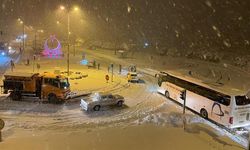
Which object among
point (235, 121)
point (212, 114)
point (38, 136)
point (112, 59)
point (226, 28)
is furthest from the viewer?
point (226, 28)

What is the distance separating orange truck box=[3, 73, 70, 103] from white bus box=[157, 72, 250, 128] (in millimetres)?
9100

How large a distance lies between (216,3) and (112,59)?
32391 millimetres

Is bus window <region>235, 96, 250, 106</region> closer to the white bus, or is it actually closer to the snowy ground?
the white bus

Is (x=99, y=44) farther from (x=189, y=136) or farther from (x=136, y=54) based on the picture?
(x=189, y=136)

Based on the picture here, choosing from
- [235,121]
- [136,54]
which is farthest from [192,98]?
[136,54]

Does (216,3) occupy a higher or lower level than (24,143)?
higher

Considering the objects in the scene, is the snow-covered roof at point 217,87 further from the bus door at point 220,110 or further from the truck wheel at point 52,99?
the truck wheel at point 52,99

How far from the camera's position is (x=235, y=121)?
2008 centimetres

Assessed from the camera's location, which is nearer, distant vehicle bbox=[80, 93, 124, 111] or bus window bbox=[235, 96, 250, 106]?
bus window bbox=[235, 96, 250, 106]

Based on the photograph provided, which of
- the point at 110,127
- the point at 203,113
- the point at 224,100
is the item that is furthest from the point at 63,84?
the point at 224,100

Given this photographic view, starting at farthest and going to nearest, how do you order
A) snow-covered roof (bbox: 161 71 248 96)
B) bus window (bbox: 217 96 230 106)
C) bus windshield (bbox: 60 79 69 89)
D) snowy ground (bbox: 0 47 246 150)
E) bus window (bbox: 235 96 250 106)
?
bus windshield (bbox: 60 79 69 89) → snow-covered roof (bbox: 161 71 248 96) → bus window (bbox: 217 96 230 106) → bus window (bbox: 235 96 250 106) → snowy ground (bbox: 0 47 246 150)

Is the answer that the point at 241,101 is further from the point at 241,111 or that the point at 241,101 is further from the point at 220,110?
the point at 220,110

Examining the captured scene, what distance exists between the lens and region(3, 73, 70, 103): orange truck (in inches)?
981

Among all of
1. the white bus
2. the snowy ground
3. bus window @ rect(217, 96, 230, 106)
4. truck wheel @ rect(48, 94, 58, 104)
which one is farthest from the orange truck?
bus window @ rect(217, 96, 230, 106)
